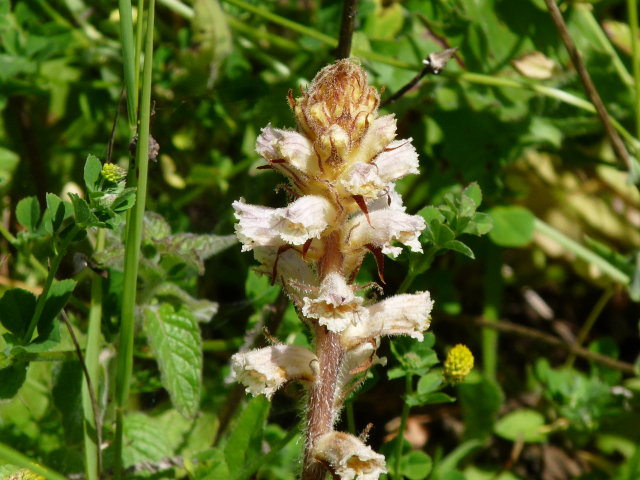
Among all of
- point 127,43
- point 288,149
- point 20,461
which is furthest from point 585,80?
point 20,461

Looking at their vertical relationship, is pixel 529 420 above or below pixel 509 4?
below

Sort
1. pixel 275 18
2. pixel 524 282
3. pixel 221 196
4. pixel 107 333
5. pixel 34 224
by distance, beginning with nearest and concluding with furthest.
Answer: pixel 34 224, pixel 107 333, pixel 275 18, pixel 221 196, pixel 524 282

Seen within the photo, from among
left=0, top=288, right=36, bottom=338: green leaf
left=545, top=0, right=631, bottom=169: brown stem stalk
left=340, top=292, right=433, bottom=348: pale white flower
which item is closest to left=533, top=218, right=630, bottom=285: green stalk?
left=545, top=0, right=631, bottom=169: brown stem stalk

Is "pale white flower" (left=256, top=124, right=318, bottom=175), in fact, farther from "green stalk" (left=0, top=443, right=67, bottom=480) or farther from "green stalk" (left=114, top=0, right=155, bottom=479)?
"green stalk" (left=0, top=443, right=67, bottom=480)

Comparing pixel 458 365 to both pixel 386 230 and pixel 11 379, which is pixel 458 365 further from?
pixel 11 379

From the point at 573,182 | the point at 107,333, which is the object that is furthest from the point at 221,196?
the point at 573,182

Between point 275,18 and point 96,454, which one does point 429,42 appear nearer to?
point 275,18

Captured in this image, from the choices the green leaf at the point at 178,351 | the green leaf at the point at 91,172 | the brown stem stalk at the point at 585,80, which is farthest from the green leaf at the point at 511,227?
the green leaf at the point at 91,172
